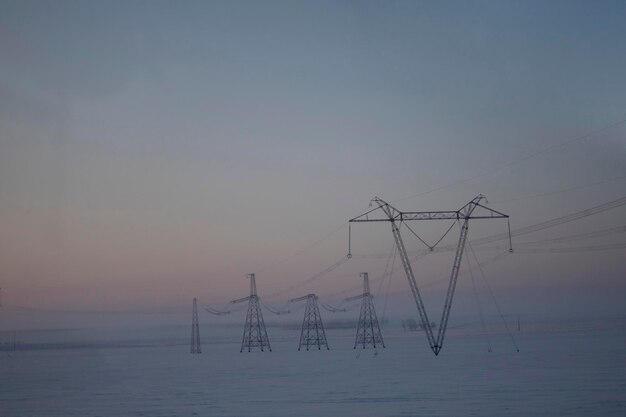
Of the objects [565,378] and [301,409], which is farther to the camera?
[565,378]

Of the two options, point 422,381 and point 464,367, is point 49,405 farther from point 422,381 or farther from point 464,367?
point 464,367

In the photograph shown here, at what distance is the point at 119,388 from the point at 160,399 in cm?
932

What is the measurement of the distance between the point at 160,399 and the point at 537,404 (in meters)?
18.2

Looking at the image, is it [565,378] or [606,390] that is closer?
[606,390]

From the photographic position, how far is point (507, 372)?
4781 centimetres

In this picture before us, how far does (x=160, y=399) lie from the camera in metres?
35.5

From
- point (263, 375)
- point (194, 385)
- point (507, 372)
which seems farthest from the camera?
point (263, 375)

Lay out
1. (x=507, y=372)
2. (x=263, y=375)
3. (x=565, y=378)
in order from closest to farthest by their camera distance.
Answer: (x=565, y=378) < (x=507, y=372) < (x=263, y=375)

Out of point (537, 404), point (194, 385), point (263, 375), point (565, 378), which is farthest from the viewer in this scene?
point (263, 375)

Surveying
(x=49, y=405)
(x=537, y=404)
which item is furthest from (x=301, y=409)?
(x=49, y=405)

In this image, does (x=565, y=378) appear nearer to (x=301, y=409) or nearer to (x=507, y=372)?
(x=507, y=372)

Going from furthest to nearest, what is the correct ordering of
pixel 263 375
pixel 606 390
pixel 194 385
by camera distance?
pixel 263 375, pixel 194 385, pixel 606 390

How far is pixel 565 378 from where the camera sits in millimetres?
41188

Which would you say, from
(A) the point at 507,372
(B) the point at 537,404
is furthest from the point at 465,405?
(A) the point at 507,372
